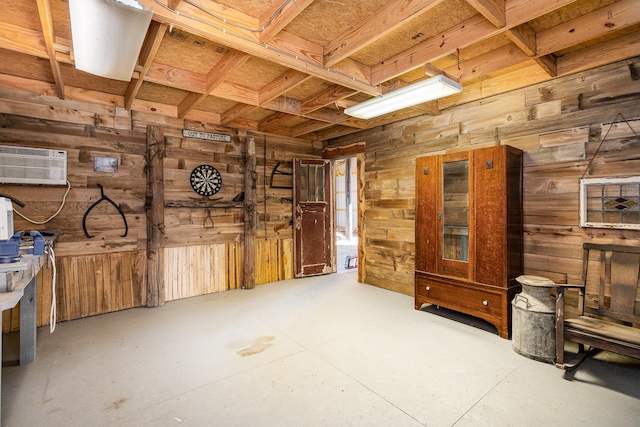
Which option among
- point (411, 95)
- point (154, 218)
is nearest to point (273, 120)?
point (154, 218)

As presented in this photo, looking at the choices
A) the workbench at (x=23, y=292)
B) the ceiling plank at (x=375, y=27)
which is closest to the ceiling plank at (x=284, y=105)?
the ceiling plank at (x=375, y=27)

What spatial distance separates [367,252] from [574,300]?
2.62m

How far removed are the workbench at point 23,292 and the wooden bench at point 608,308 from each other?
3424 mm

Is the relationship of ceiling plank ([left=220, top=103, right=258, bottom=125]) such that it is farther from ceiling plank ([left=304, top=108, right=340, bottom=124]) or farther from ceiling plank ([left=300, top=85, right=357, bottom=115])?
ceiling plank ([left=304, top=108, right=340, bottom=124])

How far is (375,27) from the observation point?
217 centimetres

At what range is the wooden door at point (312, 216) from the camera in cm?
534

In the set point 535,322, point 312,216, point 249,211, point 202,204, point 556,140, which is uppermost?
point 556,140

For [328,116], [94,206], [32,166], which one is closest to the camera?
[32,166]

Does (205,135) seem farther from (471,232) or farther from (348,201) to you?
(348,201)

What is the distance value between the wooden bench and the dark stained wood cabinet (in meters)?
0.55

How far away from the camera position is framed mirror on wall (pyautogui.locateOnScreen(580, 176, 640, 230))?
2.53 metres

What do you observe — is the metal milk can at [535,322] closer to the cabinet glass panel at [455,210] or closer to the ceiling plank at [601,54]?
the cabinet glass panel at [455,210]

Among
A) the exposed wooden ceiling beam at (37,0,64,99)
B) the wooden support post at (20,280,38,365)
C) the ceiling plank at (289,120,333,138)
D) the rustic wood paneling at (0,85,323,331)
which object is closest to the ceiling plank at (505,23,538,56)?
the ceiling plank at (289,120,333,138)

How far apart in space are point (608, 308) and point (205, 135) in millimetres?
4860
